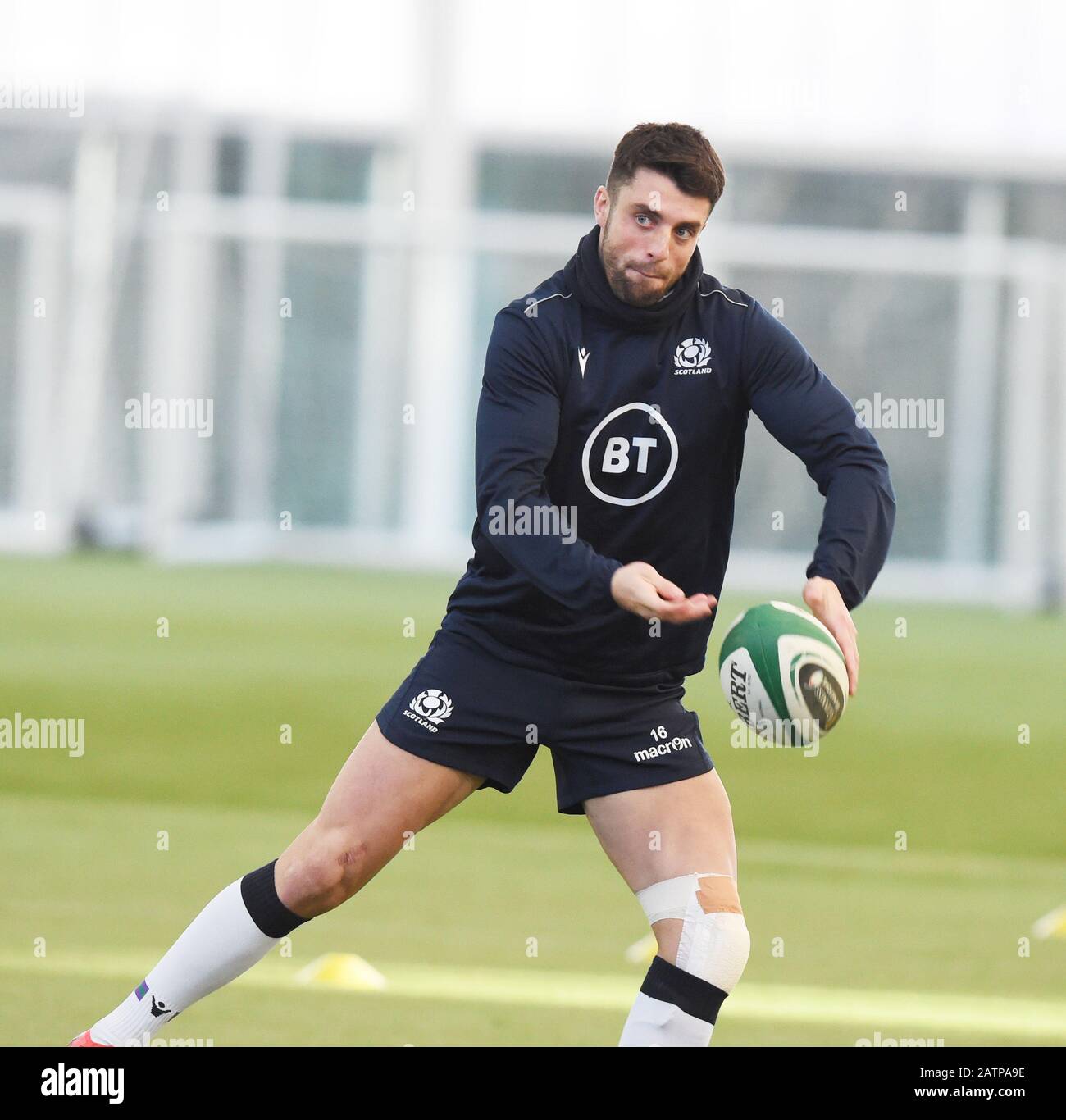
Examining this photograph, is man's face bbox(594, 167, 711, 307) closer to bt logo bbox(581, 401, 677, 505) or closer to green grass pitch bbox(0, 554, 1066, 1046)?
bt logo bbox(581, 401, 677, 505)

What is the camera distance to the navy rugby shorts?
3.97m

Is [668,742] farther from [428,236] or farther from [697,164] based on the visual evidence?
[428,236]

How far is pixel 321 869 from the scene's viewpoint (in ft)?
12.9

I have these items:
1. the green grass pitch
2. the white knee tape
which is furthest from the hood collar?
the green grass pitch

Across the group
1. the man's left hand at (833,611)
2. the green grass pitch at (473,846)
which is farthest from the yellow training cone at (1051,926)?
the man's left hand at (833,611)

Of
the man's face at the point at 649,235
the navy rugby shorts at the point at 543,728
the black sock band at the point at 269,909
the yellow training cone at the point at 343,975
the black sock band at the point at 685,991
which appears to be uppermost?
the man's face at the point at 649,235

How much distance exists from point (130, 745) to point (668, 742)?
6.72 meters

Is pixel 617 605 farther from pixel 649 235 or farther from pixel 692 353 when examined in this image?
pixel 649 235

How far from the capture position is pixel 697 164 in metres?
3.78

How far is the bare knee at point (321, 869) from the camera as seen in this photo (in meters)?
3.91

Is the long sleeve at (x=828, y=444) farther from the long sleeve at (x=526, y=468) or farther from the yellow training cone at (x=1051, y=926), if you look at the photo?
the yellow training cone at (x=1051, y=926)

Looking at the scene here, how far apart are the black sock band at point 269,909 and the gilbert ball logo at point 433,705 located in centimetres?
44

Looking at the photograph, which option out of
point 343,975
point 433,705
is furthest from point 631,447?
point 343,975

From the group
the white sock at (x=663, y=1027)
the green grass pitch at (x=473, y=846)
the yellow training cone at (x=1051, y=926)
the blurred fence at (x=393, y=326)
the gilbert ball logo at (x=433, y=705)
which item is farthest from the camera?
the blurred fence at (x=393, y=326)
